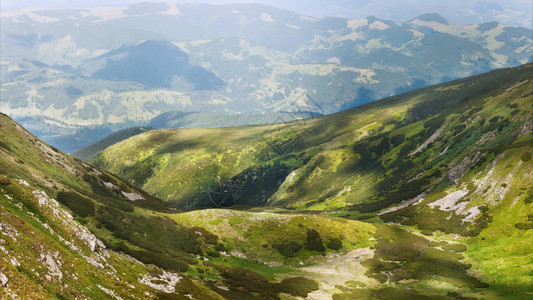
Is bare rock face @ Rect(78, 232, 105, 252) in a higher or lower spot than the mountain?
higher

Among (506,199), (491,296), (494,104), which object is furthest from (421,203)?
(494,104)

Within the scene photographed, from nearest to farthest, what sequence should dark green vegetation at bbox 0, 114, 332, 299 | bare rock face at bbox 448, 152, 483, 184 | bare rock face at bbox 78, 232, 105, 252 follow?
dark green vegetation at bbox 0, 114, 332, 299 → bare rock face at bbox 78, 232, 105, 252 → bare rock face at bbox 448, 152, 483, 184

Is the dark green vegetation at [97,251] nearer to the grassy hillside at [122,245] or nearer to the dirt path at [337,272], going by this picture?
the grassy hillside at [122,245]

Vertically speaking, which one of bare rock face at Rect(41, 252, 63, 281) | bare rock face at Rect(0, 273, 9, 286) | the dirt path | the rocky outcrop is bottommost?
the dirt path

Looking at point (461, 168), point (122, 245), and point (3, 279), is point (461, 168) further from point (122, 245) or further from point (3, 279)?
point (3, 279)

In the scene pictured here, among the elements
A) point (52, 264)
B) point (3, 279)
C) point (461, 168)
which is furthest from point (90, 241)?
point (461, 168)

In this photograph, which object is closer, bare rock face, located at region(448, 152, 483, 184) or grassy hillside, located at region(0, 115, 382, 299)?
grassy hillside, located at region(0, 115, 382, 299)

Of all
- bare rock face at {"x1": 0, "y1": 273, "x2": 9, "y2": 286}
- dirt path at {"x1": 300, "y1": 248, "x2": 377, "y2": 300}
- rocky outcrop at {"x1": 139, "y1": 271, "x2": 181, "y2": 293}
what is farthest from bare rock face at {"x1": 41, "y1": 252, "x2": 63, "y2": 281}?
dirt path at {"x1": 300, "y1": 248, "x2": 377, "y2": 300}

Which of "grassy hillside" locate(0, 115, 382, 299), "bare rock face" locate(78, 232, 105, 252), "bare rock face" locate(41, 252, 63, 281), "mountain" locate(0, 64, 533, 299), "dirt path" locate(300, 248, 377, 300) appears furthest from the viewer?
"dirt path" locate(300, 248, 377, 300)

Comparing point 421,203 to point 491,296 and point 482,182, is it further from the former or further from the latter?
point 491,296

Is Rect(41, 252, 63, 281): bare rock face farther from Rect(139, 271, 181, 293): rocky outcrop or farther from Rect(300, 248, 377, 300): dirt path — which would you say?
Rect(300, 248, 377, 300): dirt path

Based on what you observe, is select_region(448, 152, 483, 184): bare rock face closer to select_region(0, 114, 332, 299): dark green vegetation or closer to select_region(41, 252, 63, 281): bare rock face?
select_region(0, 114, 332, 299): dark green vegetation

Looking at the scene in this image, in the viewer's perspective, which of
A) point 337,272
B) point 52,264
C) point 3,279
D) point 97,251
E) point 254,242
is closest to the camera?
point 3,279

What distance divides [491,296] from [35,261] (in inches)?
3050
